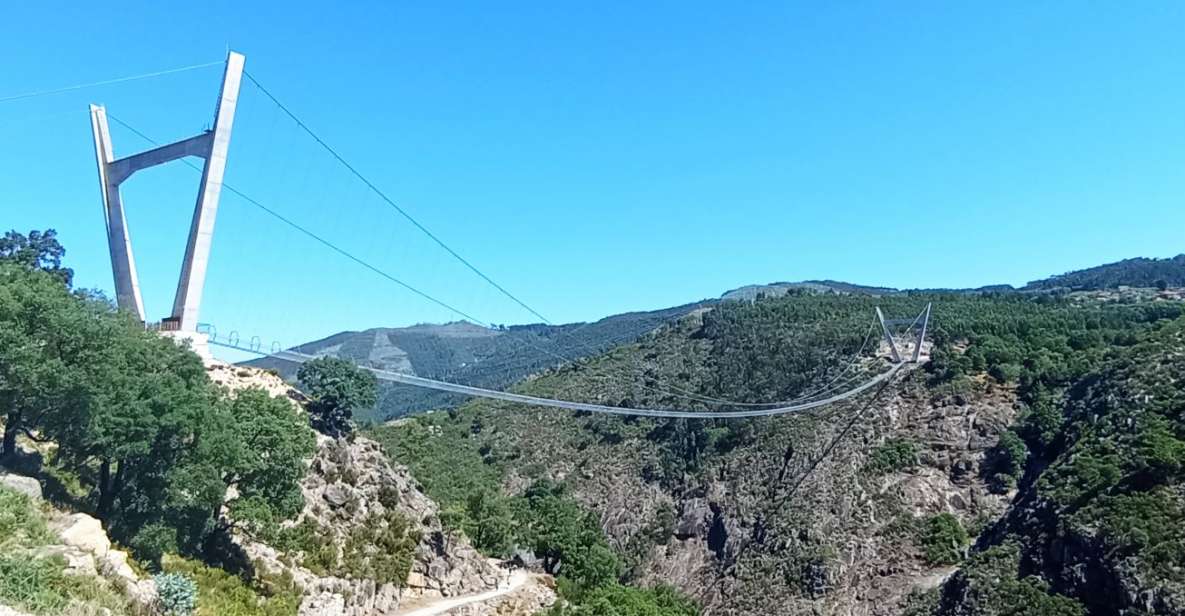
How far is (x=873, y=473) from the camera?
163 ft

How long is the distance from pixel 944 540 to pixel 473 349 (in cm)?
9391

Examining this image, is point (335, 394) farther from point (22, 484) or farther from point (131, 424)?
point (22, 484)

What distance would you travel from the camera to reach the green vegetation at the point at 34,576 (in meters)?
9.52

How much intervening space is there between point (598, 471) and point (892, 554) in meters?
25.2

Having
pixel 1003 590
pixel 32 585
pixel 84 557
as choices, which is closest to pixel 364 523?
pixel 84 557

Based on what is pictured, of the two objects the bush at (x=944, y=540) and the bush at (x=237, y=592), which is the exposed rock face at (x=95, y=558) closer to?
the bush at (x=237, y=592)

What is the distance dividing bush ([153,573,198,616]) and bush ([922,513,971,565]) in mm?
39680

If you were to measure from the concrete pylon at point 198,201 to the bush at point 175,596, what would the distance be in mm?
10074

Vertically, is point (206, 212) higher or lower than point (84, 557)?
higher

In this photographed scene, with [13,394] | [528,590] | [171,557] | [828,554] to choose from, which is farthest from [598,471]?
[13,394]

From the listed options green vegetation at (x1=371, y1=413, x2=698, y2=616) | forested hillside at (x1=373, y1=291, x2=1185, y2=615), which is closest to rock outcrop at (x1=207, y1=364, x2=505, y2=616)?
green vegetation at (x1=371, y1=413, x2=698, y2=616)

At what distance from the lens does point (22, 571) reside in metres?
9.92

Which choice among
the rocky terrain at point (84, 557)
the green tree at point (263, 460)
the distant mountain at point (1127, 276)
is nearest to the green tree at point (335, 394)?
the green tree at point (263, 460)

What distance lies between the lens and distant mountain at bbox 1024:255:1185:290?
95775 mm
